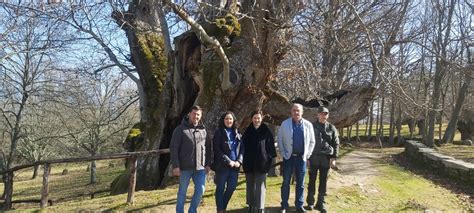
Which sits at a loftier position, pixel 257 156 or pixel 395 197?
pixel 257 156

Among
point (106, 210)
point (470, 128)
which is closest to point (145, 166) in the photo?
point (106, 210)

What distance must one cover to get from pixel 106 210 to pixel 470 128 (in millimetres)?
33417

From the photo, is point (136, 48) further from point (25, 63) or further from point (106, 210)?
point (25, 63)

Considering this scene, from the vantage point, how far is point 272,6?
853cm

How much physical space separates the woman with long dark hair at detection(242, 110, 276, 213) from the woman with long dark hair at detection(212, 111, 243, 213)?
22cm

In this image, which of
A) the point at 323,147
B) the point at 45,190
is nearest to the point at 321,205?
the point at 323,147

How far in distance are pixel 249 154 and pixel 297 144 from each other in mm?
806

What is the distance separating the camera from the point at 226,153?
6203 mm

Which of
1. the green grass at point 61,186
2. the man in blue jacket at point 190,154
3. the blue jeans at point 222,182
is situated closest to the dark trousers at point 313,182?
the blue jeans at point 222,182

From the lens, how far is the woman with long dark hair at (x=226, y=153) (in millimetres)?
6176

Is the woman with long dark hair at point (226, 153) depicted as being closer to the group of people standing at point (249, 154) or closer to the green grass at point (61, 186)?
the group of people standing at point (249, 154)

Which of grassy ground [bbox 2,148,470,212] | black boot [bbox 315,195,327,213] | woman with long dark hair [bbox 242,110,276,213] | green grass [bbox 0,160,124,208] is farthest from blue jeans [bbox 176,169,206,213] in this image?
green grass [bbox 0,160,124,208]

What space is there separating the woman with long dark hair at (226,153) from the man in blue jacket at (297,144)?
838 mm

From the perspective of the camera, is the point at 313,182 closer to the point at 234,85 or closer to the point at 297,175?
the point at 297,175
